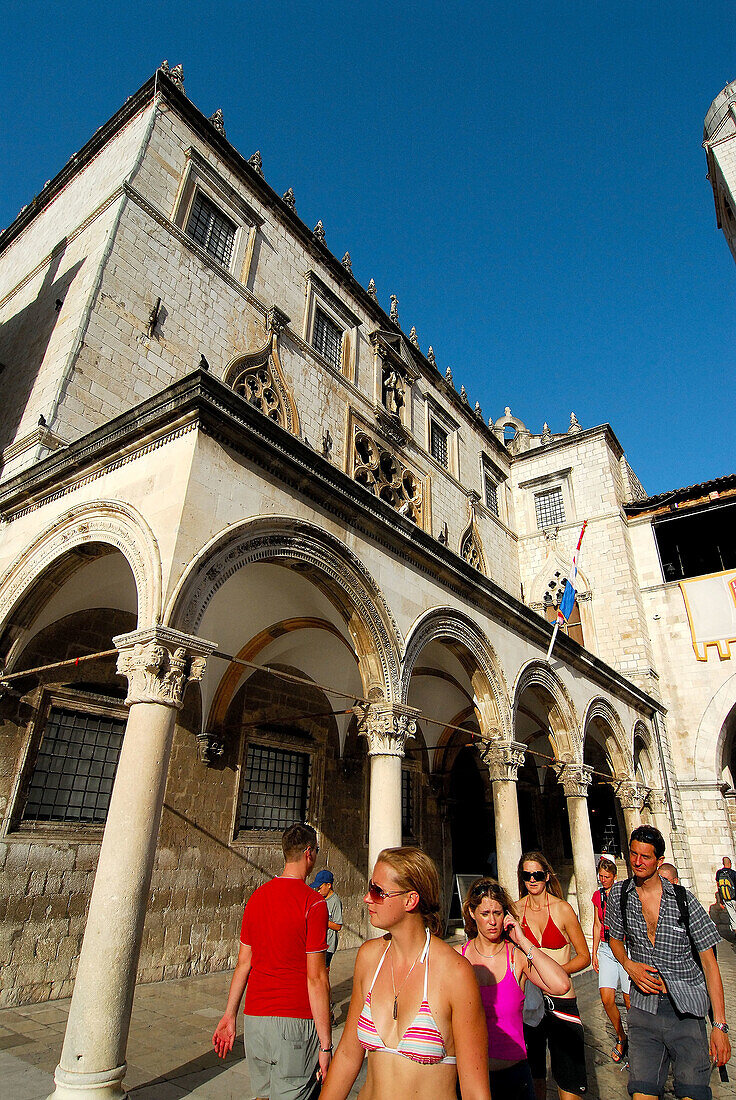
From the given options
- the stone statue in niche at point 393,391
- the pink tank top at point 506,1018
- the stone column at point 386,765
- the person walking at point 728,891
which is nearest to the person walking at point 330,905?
the stone column at point 386,765

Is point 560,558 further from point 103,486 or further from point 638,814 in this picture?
point 103,486

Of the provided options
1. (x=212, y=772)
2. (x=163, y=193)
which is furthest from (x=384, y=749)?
(x=163, y=193)

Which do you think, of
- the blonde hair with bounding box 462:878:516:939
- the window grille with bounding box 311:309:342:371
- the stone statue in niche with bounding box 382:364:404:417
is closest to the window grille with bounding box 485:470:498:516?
the stone statue in niche with bounding box 382:364:404:417

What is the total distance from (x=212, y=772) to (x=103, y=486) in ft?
17.1

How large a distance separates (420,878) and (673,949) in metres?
2.36

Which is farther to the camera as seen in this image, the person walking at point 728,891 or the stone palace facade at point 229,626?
the person walking at point 728,891

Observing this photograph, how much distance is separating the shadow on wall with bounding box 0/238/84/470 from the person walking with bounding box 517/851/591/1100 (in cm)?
906

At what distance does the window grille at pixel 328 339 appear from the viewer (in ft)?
51.0

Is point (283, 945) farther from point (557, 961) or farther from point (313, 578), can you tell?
point (313, 578)

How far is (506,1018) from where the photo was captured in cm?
313

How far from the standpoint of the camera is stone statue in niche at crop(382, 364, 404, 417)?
1736cm

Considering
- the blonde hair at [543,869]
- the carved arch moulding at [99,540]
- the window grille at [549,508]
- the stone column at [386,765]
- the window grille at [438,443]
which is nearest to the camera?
the blonde hair at [543,869]

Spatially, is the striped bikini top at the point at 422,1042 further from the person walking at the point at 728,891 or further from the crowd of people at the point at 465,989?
the person walking at the point at 728,891

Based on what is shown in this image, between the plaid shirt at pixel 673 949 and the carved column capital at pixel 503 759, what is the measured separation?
21.5ft
